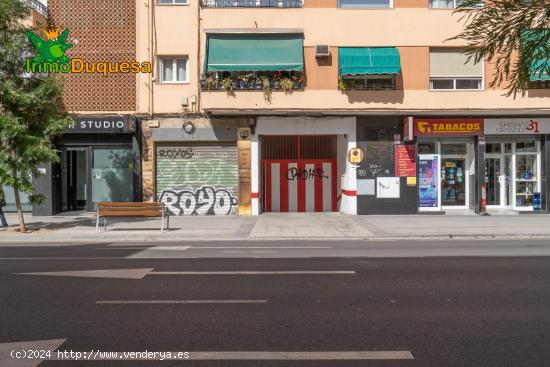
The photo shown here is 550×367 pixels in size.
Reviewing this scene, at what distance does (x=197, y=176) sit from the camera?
1981cm

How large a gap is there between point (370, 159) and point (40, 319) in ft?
49.7

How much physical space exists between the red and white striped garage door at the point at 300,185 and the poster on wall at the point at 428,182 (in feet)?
10.8

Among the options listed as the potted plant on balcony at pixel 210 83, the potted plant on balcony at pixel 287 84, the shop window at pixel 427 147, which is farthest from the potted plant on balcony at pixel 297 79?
the shop window at pixel 427 147

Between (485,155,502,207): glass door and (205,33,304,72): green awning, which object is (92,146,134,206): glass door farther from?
(485,155,502,207): glass door

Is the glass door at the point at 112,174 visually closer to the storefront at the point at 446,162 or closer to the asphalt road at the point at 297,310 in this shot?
the asphalt road at the point at 297,310

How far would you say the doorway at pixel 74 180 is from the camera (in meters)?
20.7

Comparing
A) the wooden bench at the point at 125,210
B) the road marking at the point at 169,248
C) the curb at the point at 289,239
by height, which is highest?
the wooden bench at the point at 125,210

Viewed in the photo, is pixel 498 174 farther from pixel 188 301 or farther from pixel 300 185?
pixel 188 301

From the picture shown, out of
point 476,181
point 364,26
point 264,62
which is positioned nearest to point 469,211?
point 476,181

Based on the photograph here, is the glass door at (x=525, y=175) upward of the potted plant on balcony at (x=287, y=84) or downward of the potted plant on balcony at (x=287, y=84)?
downward

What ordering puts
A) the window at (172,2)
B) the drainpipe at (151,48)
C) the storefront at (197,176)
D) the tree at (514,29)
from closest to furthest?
the tree at (514,29)
the drainpipe at (151,48)
the window at (172,2)
the storefront at (197,176)

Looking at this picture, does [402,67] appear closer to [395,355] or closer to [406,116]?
[406,116]

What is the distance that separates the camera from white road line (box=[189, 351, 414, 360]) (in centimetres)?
455

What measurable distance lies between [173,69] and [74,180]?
19.4 ft
